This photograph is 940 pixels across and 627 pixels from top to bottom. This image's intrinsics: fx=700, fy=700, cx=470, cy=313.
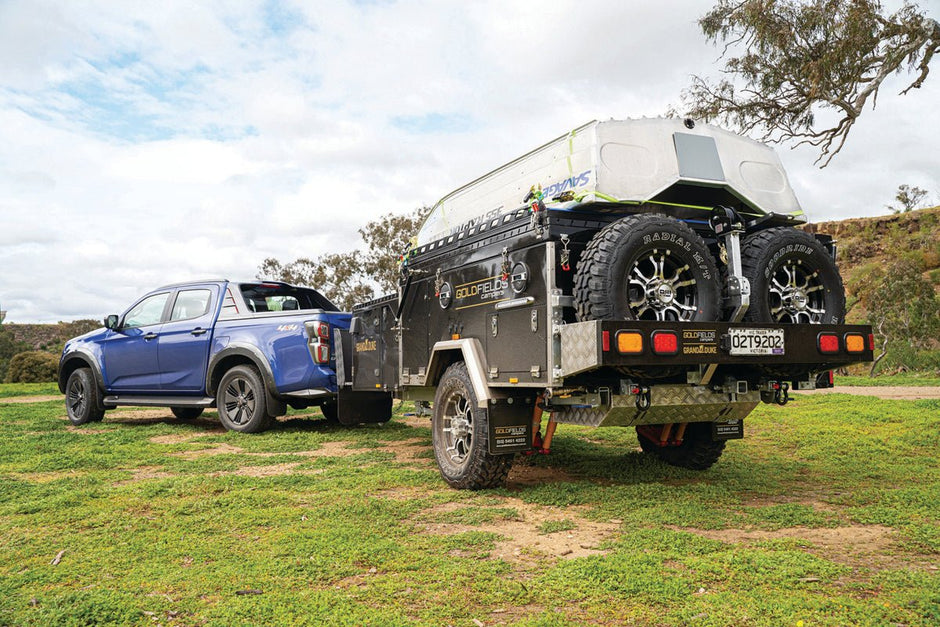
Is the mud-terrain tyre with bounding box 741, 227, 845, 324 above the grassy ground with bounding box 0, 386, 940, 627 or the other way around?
above

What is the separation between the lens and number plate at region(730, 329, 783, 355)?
15.0 feet

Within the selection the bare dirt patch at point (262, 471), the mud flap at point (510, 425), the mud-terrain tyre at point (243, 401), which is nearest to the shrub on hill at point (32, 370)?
the mud-terrain tyre at point (243, 401)

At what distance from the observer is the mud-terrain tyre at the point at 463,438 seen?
5.32 meters

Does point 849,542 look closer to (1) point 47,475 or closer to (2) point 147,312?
(1) point 47,475

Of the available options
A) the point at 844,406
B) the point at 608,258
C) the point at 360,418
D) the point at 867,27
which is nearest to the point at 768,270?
the point at 608,258

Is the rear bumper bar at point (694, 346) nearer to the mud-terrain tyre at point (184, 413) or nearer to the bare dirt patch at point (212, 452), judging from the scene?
the bare dirt patch at point (212, 452)

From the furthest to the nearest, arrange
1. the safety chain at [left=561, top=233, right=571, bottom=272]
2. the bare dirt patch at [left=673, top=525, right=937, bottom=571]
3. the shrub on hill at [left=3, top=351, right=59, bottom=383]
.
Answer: the shrub on hill at [left=3, top=351, right=59, bottom=383] → the safety chain at [left=561, top=233, right=571, bottom=272] → the bare dirt patch at [left=673, top=525, right=937, bottom=571]

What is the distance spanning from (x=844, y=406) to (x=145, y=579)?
10125 mm

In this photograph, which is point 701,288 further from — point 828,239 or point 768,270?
point 828,239

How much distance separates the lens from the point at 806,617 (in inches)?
114

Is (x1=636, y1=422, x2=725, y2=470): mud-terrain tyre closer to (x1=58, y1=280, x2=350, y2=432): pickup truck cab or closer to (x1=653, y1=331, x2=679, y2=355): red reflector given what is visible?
(x1=653, y1=331, x2=679, y2=355): red reflector

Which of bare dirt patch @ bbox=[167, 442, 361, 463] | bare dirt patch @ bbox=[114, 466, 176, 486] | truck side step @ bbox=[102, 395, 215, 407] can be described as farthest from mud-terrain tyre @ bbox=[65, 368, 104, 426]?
bare dirt patch @ bbox=[114, 466, 176, 486]

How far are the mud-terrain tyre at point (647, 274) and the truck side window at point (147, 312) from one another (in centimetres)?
740

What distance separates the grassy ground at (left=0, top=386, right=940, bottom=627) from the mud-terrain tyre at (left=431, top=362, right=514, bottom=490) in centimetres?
23
